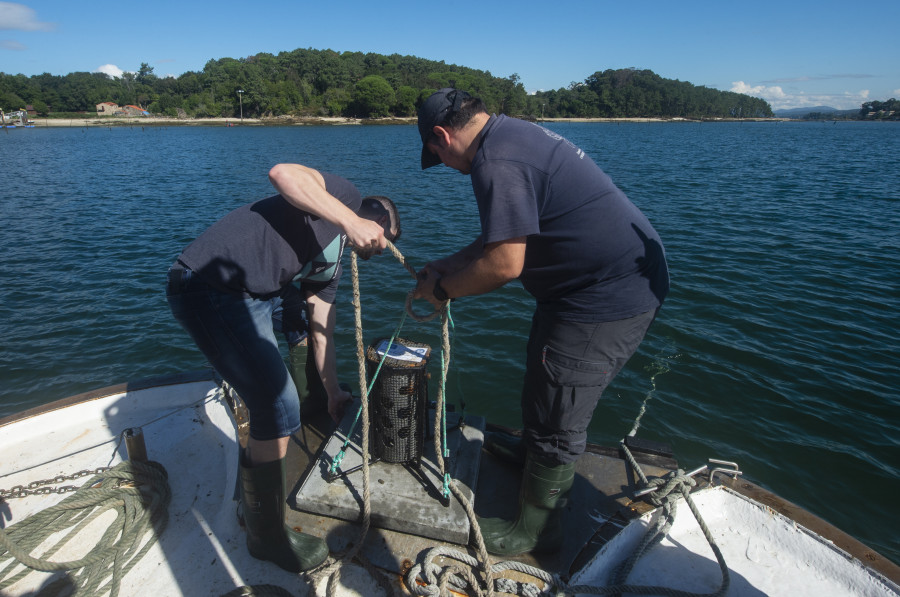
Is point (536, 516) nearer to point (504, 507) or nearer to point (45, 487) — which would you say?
point (504, 507)

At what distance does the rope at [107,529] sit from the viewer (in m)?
2.60

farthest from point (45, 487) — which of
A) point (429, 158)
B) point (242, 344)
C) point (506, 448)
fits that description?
point (429, 158)

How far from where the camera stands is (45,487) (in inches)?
127

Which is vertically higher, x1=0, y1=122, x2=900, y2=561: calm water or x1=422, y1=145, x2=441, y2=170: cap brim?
x1=422, y1=145, x2=441, y2=170: cap brim

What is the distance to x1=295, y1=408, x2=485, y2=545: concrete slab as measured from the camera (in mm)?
2707

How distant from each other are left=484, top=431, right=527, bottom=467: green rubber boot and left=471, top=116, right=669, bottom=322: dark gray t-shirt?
1.34 metres

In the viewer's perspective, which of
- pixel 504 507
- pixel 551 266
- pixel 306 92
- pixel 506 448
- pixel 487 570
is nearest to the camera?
pixel 551 266

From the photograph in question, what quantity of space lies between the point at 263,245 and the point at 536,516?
2.08m

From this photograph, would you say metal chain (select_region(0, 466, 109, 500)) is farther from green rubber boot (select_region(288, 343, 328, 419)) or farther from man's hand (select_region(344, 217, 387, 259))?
man's hand (select_region(344, 217, 387, 259))

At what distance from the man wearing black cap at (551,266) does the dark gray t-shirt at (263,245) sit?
27.0 inches

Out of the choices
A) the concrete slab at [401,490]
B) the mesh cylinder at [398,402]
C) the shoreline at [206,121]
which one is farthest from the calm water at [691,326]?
the shoreline at [206,121]

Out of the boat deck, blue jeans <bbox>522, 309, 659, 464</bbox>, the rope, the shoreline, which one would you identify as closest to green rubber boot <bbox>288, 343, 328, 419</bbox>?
the boat deck

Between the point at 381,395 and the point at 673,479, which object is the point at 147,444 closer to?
the point at 381,395

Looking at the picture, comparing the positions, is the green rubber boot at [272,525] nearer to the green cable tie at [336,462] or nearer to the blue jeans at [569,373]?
the green cable tie at [336,462]
